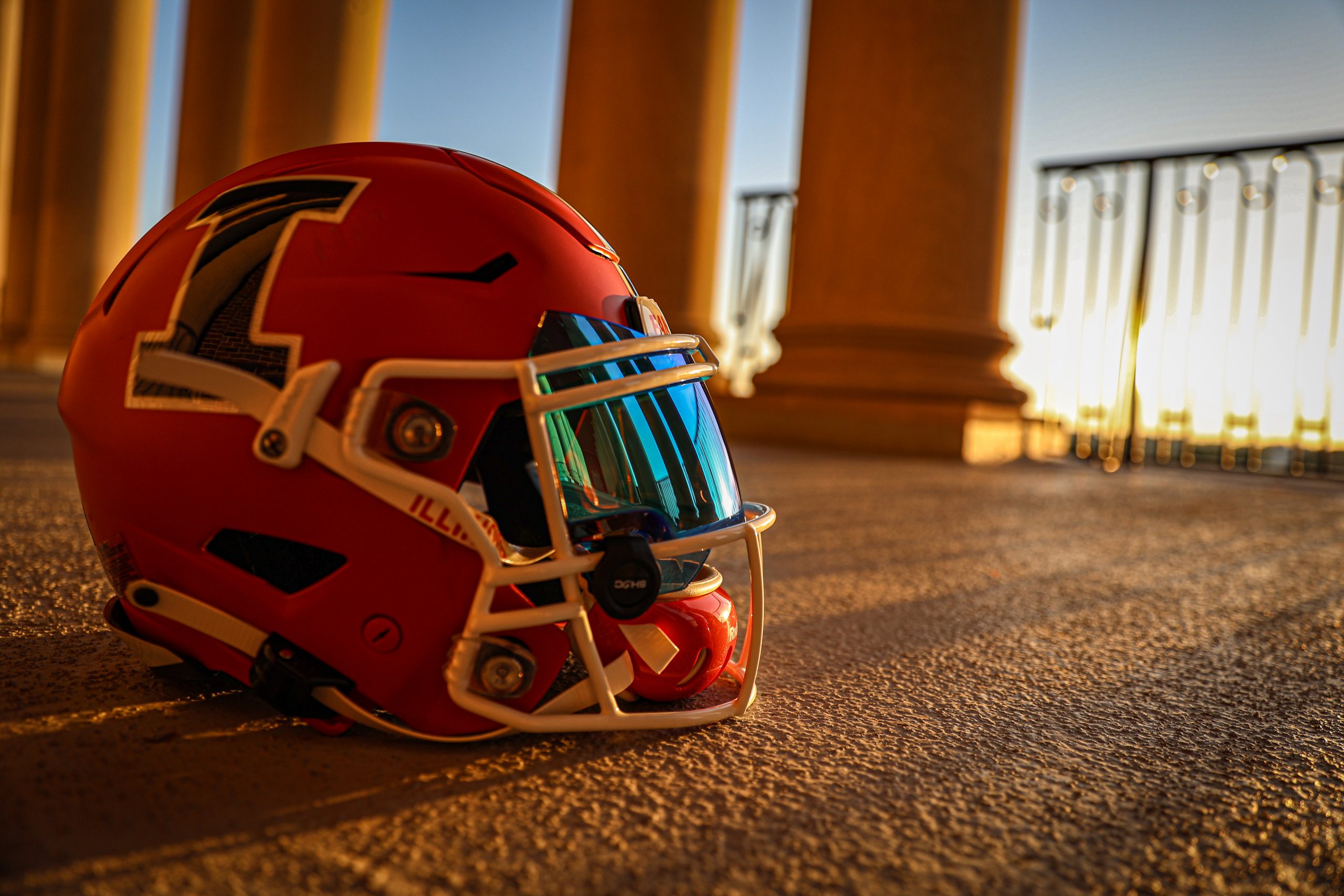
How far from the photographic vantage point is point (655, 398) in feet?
3.46

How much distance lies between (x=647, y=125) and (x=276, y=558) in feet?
22.2

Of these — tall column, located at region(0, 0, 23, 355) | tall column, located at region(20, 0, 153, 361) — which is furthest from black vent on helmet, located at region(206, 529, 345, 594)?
tall column, located at region(0, 0, 23, 355)

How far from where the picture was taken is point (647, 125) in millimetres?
7262

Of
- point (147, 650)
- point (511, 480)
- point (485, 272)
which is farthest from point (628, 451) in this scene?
point (147, 650)

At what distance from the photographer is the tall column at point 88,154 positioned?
14.1 m

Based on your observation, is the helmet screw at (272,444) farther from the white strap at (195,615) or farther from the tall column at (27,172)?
the tall column at (27,172)

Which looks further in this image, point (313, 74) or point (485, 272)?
point (313, 74)

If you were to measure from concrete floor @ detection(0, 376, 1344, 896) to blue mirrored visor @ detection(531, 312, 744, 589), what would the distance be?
254 millimetres

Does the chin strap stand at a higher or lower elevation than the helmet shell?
lower

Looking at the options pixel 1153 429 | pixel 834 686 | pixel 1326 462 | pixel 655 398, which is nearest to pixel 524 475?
pixel 655 398

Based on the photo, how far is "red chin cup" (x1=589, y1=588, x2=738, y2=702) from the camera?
1089mm

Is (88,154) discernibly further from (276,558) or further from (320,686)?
(320,686)

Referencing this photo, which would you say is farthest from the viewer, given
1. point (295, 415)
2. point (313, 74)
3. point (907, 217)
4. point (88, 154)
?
point (88, 154)

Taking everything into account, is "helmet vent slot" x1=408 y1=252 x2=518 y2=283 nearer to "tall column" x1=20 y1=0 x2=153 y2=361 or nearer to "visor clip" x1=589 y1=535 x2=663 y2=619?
"visor clip" x1=589 y1=535 x2=663 y2=619
